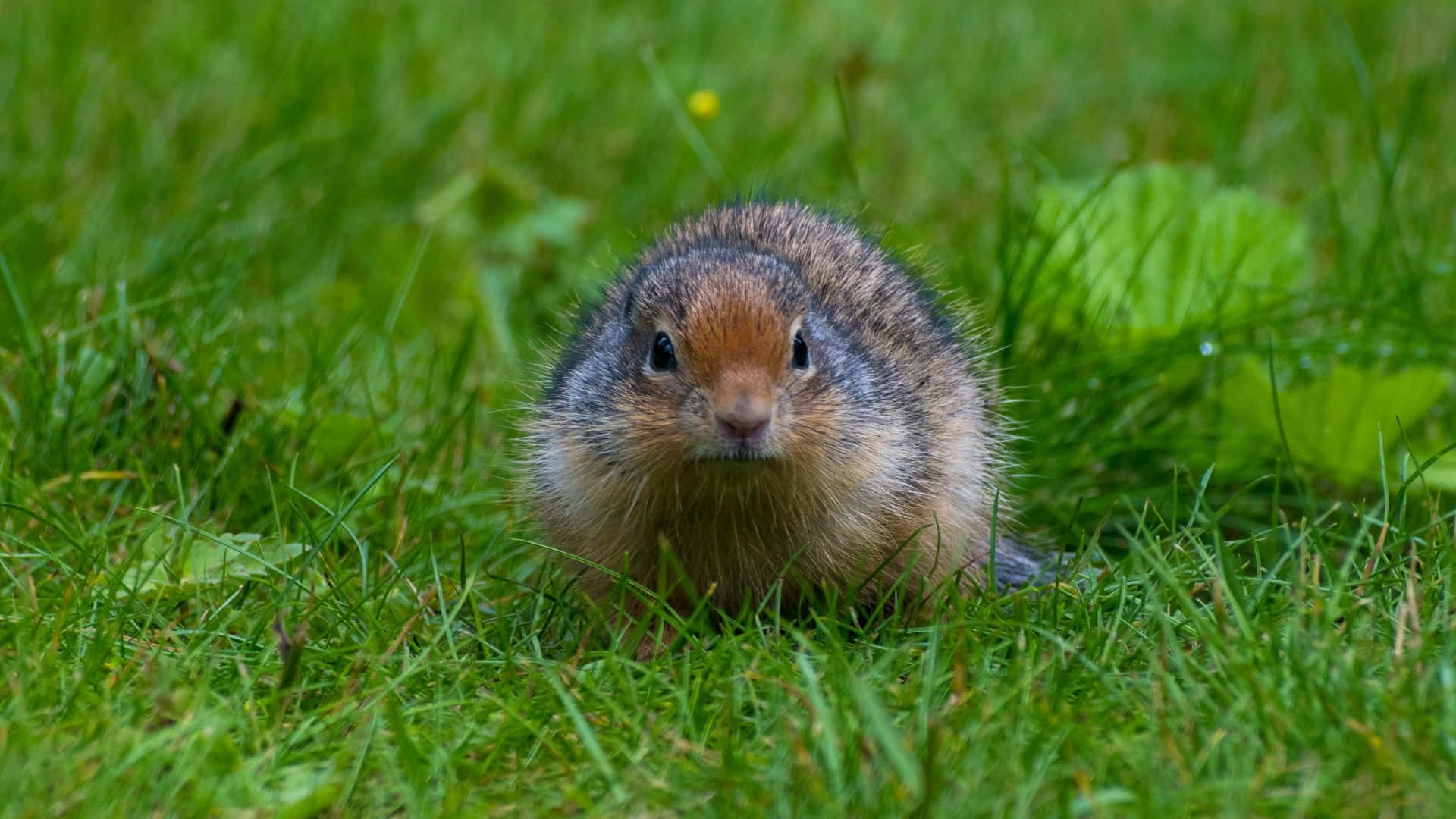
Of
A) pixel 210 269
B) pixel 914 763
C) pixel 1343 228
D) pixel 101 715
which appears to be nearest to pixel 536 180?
pixel 210 269

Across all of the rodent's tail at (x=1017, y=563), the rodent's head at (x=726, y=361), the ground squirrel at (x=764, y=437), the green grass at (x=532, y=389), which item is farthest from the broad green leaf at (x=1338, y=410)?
the rodent's head at (x=726, y=361)

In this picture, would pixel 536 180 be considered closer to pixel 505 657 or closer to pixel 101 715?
pixel 505 657

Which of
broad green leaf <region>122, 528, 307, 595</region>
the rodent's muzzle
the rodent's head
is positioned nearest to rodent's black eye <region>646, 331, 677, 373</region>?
the rodent's head

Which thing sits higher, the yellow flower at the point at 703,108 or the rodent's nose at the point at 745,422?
the yellow flower at the point at 703,108

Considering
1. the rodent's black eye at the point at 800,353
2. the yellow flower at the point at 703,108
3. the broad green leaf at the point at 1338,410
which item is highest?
the yellow flower at the point at 703,108

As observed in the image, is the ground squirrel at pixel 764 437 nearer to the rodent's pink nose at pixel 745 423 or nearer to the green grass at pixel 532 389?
the rodent's pink nose at pixel 745 423

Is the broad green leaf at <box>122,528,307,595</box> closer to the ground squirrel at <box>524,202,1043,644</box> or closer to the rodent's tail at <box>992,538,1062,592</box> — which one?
the ground squirrel at <box>524,202,1043,644</box>

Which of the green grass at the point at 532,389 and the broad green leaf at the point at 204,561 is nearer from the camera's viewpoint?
the green grass at the point at 532,389

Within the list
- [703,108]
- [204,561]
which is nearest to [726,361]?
[204,561]
